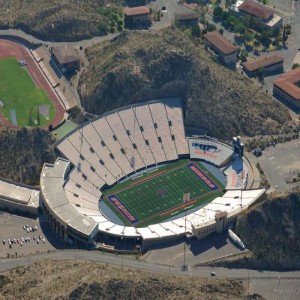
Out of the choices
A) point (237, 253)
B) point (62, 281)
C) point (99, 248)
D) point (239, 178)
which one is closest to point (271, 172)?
point (239, 178)

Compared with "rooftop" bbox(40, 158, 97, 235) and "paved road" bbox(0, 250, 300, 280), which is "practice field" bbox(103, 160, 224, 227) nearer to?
"rooftop" bbox(40, 158, 97, 235)

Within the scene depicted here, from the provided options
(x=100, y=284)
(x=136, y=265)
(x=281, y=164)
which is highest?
(x=100, y=284)

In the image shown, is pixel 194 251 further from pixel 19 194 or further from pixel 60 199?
pixel 19 194

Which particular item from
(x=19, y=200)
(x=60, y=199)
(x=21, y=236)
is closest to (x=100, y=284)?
(x=21, y=236)

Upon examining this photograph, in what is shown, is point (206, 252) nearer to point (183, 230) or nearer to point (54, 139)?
point (183, 230)

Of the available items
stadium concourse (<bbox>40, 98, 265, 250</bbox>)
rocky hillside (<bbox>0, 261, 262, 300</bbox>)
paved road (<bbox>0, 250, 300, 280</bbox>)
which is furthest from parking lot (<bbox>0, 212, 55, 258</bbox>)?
rocky hillside (<bbox>0, 261, 262, 300</bbox>)

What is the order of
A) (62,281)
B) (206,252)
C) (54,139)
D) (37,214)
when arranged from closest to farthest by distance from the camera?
(62,281), (206,252), (37,214), (54,139)
